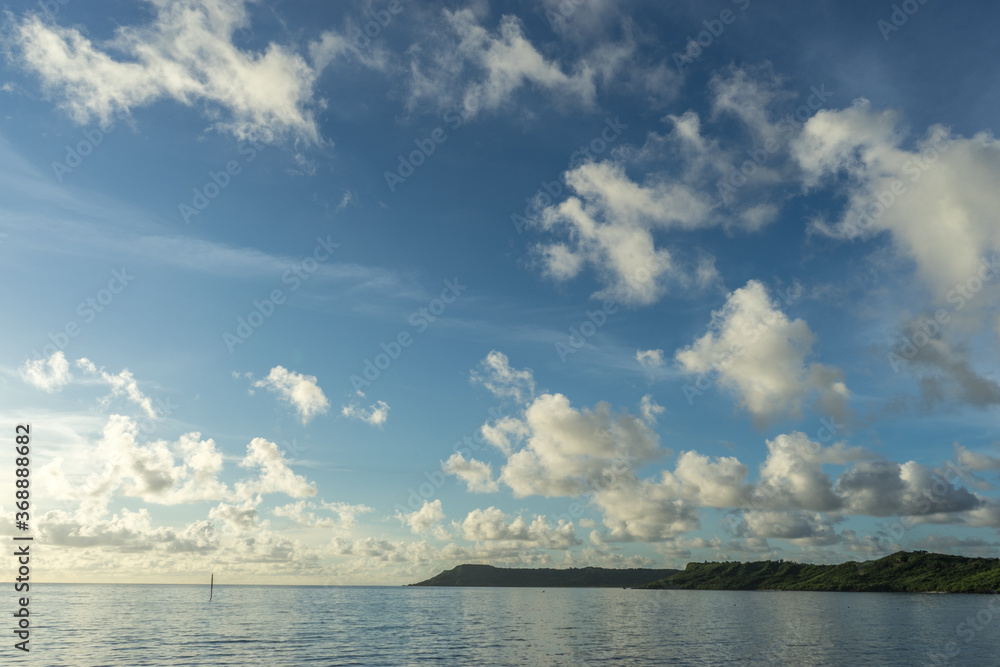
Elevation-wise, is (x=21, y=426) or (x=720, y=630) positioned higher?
(x=21, y=426)

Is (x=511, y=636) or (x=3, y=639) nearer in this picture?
(x=3, y=639)

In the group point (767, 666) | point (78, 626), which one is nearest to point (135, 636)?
point (78, 626)

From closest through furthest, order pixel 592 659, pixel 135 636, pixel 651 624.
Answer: pixel 592 659
pixel 135 636
pixel 651 624

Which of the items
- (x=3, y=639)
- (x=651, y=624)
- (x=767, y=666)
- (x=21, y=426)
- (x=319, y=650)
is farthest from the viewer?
(x=651, y=624)

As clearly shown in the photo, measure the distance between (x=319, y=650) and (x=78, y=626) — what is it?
7856cm

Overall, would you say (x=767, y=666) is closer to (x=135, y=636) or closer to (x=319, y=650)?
(x=319, y=650)

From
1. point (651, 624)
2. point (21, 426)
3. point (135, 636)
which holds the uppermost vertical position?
point (21, 426)

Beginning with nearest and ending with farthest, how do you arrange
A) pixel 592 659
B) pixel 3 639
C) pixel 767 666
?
pixel 767 666 < pixel 592 659 < pixel 3 639

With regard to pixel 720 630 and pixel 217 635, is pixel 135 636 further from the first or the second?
pixel 720 630

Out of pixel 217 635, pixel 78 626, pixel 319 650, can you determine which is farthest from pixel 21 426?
pixel 78 626

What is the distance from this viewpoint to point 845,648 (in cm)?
9762

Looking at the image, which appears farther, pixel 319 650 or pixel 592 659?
pixel 319 650

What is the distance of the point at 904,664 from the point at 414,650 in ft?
241

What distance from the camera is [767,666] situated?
76.8 meters
